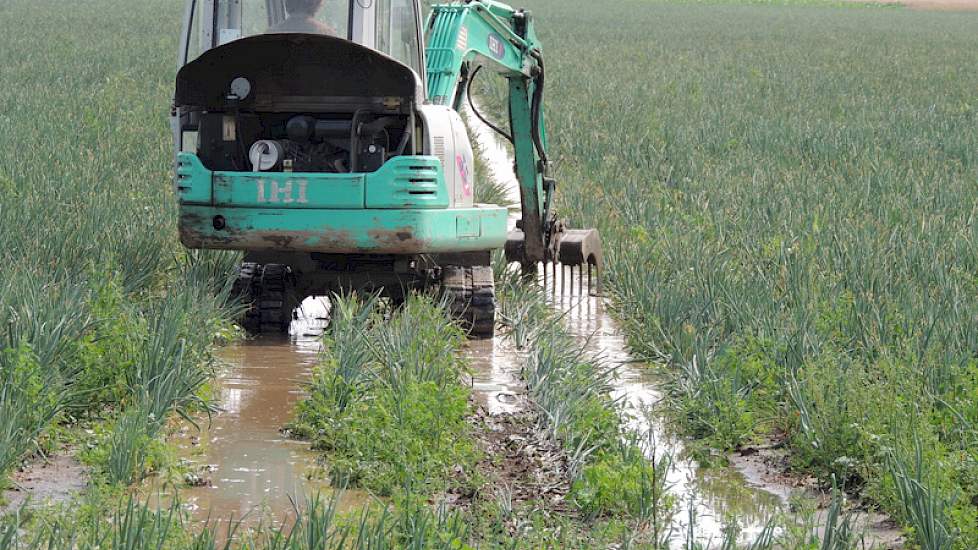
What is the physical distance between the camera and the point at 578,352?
789 cm

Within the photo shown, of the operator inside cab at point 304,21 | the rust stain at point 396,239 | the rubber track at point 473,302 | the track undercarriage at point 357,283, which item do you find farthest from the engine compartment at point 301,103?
the rubber track at point 473,302

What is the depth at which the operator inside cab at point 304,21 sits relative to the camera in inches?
312

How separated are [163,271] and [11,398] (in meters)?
3.88

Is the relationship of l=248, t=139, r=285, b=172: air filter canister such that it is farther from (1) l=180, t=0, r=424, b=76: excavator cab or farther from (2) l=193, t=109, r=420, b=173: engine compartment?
(1) l=180, t=0, r=424, b=76: excavator cab

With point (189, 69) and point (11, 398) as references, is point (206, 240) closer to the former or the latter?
point (189, 69)

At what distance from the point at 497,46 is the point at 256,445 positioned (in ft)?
12.6

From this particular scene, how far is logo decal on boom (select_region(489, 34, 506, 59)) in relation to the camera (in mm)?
8844

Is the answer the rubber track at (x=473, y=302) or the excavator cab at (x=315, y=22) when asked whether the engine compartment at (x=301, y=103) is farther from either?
the rubber track at (x=473, y=302)

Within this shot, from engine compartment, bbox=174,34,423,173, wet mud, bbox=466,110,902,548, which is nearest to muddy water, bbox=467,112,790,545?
wet mud, bbox=466,110,902,548

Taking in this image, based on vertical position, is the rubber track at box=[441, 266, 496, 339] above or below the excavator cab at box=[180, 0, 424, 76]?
below

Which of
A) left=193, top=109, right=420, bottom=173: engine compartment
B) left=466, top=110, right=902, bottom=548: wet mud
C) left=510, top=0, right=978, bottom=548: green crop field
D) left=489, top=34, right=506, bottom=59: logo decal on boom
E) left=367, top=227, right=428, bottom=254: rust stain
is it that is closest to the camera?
left=466, top=110, right=902, bottom=548: wet mud

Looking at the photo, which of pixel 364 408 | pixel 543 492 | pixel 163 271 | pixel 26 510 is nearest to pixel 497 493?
pixel 543 492

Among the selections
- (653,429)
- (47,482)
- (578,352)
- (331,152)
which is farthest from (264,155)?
(47,482)

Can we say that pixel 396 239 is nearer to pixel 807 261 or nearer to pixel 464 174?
pixel 464 174
